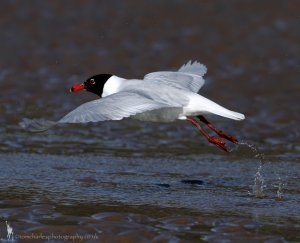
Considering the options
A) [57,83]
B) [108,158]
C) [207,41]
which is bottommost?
[108,158]

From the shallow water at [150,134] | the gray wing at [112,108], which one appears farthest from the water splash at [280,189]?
the gray wing at [112,108]

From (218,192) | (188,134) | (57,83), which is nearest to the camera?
(218,192)

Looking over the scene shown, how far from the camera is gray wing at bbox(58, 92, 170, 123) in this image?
909 cm

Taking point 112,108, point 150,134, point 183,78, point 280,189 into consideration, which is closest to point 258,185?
point 280,189

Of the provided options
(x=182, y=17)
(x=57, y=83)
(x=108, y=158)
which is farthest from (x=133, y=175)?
(x=182, y=17)

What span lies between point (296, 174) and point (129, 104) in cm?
282

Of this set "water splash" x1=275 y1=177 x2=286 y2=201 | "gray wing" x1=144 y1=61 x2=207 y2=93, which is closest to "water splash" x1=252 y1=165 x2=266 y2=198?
"water splash" x1=275 y1=177 x2=286 y2=201

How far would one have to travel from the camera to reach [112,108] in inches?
366

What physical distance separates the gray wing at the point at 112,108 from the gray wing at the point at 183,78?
1535 mm

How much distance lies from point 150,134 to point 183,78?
244cm

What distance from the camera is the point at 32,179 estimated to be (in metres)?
10.4

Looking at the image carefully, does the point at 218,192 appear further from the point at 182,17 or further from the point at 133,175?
the point at 182,17

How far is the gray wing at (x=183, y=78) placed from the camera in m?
11.3

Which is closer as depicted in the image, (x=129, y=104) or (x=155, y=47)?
(x=129, y=104)
